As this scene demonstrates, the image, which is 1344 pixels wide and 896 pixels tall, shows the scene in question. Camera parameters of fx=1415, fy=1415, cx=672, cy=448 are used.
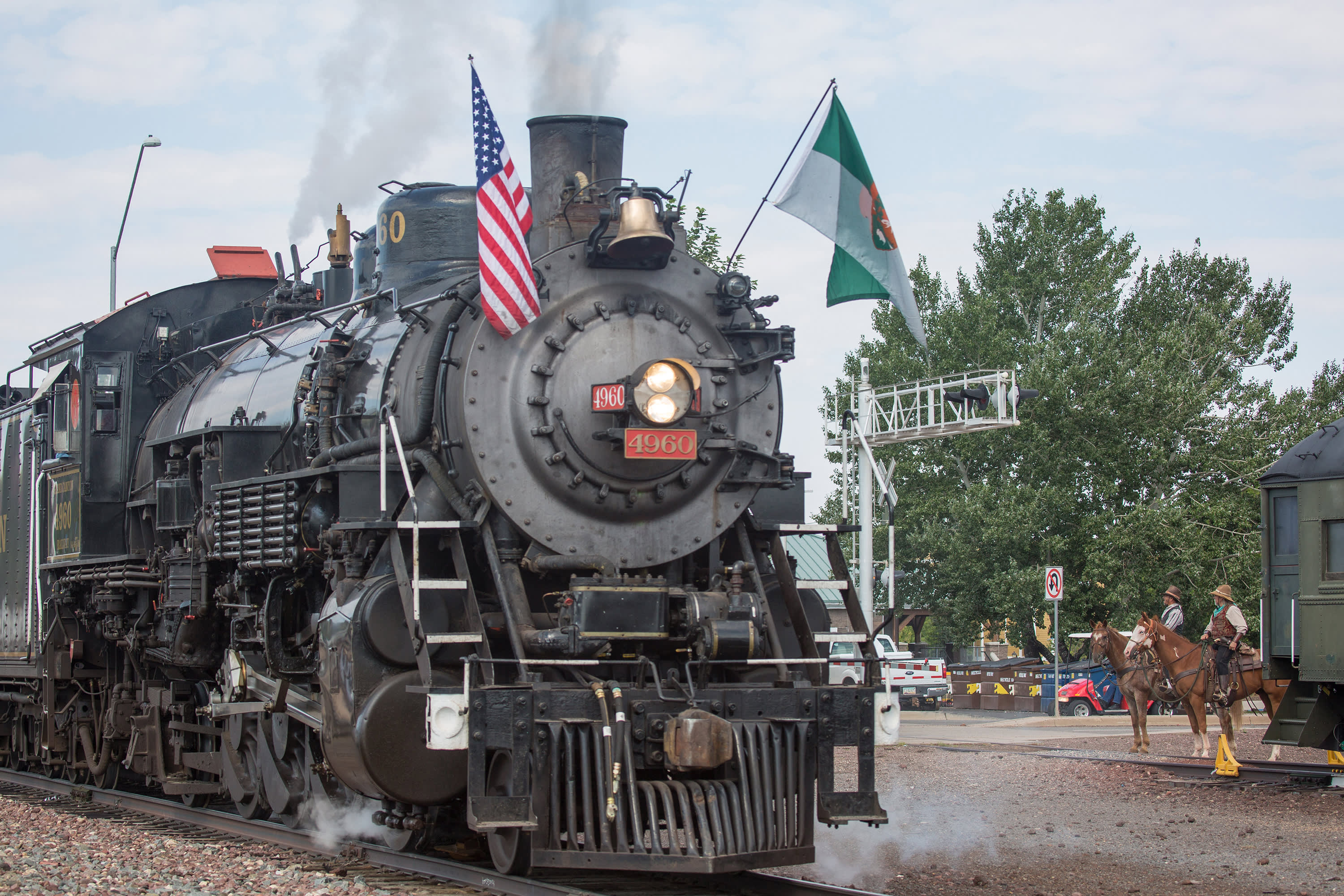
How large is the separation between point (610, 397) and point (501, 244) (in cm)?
101

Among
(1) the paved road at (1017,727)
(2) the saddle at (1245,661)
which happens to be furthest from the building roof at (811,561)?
(2) the saddle at (1245,661)

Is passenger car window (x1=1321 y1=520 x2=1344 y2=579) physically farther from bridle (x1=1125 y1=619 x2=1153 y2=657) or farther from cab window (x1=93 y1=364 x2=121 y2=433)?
cab window (x1=93 y1=364 x2=121 y2=433)

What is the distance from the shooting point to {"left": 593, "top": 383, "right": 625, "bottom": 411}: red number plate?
25.4 feet

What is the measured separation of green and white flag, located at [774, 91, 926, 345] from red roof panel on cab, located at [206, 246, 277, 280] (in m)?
6.36

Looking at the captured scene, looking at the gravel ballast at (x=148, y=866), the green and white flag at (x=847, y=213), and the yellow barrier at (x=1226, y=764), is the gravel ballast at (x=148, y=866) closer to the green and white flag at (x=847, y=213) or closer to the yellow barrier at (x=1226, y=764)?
the green and white flag at (x=847, y=213)

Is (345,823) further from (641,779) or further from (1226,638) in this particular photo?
(1226,638)

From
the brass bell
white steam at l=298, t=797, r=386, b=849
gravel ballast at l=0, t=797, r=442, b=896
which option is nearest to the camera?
gravel ballast at l=0, t=797, r=442, b=896

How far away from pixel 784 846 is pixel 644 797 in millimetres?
752

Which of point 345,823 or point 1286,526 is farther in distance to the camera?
point 1286,526

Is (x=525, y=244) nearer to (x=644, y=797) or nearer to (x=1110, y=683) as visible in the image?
(x=644, y=797)

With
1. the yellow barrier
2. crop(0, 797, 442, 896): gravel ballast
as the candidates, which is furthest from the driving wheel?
the yellow barrier

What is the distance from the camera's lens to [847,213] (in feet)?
31.7

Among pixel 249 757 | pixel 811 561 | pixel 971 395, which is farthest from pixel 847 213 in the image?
pixel 811 561

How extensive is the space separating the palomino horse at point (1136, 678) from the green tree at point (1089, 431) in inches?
528
